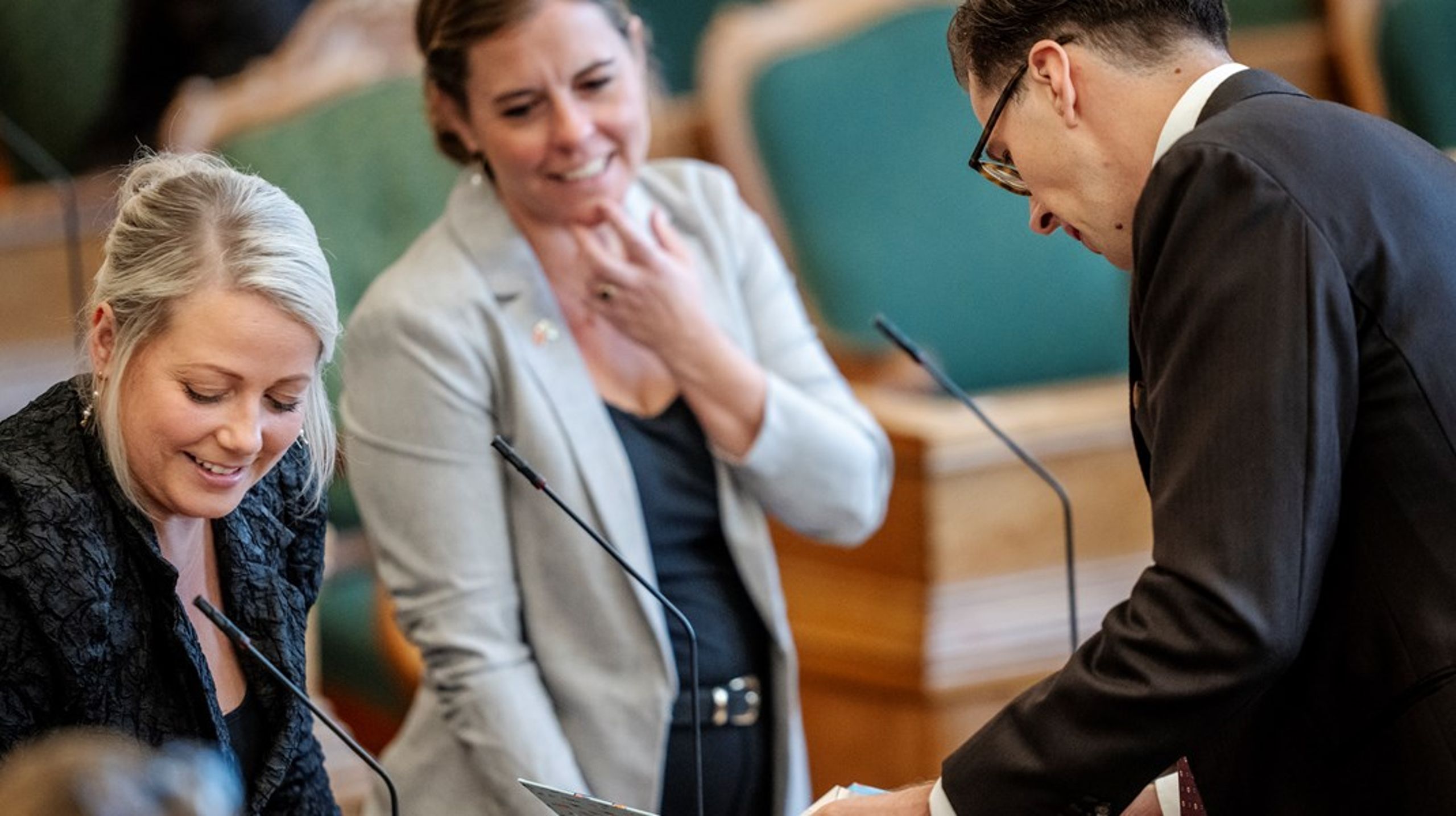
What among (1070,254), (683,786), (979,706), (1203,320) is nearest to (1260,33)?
(1070,254)

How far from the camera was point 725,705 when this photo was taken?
2.17 metres

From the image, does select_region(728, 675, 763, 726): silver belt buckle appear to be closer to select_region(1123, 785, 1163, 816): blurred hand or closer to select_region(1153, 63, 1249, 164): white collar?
select_region(1123, 785, 1163, 816): blurred hand

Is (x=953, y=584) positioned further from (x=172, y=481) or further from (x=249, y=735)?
(x=172, y=481)

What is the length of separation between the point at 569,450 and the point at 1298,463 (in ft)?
3.10

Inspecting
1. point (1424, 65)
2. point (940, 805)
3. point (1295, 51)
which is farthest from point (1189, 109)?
point (1295, 51)

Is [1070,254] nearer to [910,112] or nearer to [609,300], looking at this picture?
[910,112]

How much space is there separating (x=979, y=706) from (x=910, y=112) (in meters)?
1.22

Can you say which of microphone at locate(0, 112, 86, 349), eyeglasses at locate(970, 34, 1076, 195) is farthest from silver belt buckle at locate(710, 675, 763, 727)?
microphone at locate(0, 112, 86, 349)

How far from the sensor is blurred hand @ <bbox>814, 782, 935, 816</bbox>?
62.4 inches

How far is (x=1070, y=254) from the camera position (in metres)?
3.64

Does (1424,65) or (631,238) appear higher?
(631,238)

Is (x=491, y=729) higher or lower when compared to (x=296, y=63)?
lower

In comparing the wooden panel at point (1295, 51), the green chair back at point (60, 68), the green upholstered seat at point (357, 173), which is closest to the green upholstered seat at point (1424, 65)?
the wooden panel at point (1295, 51)

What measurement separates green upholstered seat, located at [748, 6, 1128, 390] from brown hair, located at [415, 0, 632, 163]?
134cm
